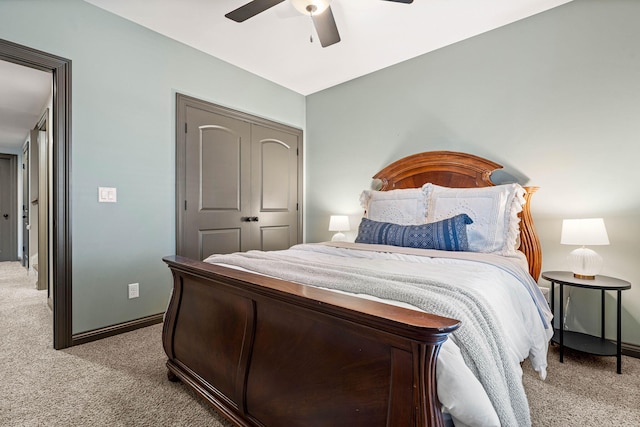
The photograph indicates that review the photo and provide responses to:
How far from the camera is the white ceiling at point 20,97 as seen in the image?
3086 millimetres

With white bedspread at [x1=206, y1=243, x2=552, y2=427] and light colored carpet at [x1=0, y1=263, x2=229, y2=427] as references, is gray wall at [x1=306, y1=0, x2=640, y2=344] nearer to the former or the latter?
white bedspread at [x1=206, y1=243, x2=552, y2=427]

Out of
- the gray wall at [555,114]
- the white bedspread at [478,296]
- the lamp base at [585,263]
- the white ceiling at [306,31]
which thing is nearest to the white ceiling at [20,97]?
the white ceiling at [306,31]

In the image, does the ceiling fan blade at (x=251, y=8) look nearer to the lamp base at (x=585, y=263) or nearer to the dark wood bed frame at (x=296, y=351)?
the dark wood bed frame at (x=296, y=351)

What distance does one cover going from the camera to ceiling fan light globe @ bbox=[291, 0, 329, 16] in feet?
7.01

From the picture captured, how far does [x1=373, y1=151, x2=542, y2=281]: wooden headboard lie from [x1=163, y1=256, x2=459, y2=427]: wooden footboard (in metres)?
2.10

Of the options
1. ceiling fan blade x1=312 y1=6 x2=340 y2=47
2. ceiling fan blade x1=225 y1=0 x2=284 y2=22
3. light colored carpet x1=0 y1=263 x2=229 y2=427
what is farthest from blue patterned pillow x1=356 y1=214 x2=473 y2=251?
ceiling fan blade x1=225 y1=0 x2=284 y2=22

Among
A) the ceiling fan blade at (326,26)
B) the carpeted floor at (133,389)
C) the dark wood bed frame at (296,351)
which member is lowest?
the carpeted floor at (133,389)

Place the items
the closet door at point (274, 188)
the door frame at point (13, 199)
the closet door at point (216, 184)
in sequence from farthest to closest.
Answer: the door frame at point (13, 199) → the closet door at point (274, 188) → the closet door at point (216, 184)

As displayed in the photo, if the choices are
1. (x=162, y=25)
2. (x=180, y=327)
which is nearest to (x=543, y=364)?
(x=180, y=327)

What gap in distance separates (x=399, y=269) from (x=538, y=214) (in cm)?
172

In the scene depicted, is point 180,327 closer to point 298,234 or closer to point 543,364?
point 543,364

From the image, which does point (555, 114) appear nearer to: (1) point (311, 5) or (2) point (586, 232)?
(2) point (586, 232)

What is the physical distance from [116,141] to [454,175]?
113 inches

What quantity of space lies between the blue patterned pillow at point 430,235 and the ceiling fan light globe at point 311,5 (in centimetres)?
164
